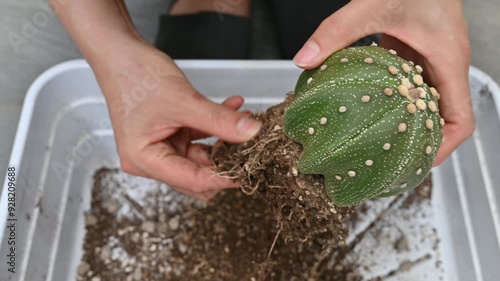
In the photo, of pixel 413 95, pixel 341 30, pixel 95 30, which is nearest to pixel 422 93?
pixel 413 95

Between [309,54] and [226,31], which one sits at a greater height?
[309,54]

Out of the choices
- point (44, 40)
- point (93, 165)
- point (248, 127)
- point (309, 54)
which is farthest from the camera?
point (44, 40)

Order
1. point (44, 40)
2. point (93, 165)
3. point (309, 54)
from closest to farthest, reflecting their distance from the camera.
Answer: point (309, 54)
point (93, 165)
point (44, 40)

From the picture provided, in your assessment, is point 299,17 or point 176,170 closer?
point 176,170

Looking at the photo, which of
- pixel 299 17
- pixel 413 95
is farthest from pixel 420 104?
pixel 299 17

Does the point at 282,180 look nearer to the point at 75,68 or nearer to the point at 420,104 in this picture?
the point at 420,104

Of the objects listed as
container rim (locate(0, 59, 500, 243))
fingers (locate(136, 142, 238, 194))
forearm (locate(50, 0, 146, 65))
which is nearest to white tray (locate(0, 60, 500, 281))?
container rim (locate(0, 59, 500, 243))

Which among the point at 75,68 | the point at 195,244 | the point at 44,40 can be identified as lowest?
the point at 195,244

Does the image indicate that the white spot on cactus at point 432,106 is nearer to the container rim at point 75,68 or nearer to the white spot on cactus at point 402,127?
the white spot on cactus at point 402,127
